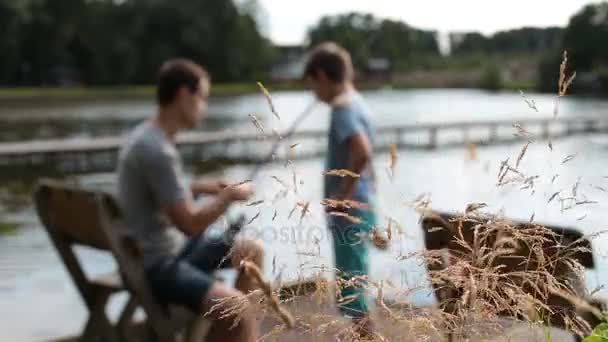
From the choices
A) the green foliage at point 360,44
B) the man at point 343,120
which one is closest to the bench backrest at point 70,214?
the man at point 343,120

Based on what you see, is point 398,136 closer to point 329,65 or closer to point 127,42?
point 329,65

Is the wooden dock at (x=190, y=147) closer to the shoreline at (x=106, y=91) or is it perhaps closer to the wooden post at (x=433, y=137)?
the wooden post at (x=433, y=137)

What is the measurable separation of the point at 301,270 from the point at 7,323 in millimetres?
4849

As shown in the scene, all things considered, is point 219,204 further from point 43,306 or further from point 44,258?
point 44,258

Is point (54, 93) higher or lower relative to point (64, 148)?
lower

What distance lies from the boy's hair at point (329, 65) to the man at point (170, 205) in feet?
1.52

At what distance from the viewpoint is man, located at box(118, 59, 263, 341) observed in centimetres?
340

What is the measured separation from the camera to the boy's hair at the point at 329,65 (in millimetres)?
3889

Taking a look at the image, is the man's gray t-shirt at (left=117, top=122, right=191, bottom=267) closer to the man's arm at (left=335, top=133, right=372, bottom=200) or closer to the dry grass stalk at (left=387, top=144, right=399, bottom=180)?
the man's arm at (left=335, top=133, right=372, bottom=200)

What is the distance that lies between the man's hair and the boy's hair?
47cm

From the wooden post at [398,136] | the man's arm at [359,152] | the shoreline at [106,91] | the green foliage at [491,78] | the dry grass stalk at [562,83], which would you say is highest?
the dry grass stalk at [562,83]

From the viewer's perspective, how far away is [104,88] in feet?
258

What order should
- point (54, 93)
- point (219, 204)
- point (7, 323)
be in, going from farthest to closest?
point (54, 93) → point (7, 323) → point (219, 204)

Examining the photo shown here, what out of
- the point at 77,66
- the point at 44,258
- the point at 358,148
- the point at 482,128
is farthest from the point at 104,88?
the point at 358,148
